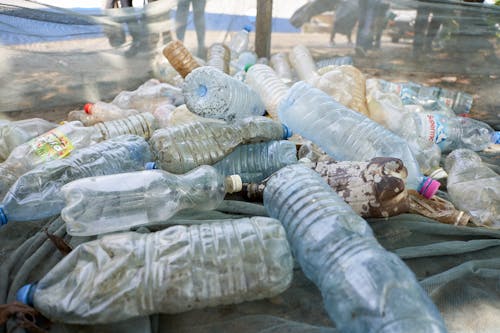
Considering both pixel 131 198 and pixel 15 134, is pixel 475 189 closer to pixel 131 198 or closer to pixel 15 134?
pixel 131 198

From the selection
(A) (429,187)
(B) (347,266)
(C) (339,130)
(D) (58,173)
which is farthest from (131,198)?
(A) (429,187)

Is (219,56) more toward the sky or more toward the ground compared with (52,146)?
more toward the sky

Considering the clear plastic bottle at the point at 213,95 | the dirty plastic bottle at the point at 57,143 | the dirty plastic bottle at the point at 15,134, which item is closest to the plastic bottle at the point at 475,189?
the clear plastic bottle at the point at 213,95

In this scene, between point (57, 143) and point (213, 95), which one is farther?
point (213, 95)

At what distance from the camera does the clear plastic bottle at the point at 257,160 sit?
70.3 inches

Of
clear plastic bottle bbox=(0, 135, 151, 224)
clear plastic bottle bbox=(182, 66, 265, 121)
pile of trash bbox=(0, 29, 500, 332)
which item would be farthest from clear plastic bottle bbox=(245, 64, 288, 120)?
clear plastic bottle bbox=(0, 135, 151, 224)

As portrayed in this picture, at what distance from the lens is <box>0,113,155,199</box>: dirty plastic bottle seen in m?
1.69

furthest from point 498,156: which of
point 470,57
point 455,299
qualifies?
point 455,299

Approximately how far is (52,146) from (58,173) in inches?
11.0

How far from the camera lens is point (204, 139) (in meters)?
1.77

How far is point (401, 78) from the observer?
3.34 m

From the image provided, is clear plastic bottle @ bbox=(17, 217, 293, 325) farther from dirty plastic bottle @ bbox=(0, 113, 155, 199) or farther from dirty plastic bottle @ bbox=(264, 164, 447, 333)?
dirty plastic bottle @ bbox=(0, 113, 155, 199)

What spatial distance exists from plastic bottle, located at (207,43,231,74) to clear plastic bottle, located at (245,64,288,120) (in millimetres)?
458

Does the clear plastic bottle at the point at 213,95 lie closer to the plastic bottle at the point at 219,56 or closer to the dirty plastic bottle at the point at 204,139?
the dirty plastic bottle at the point at 204,139
